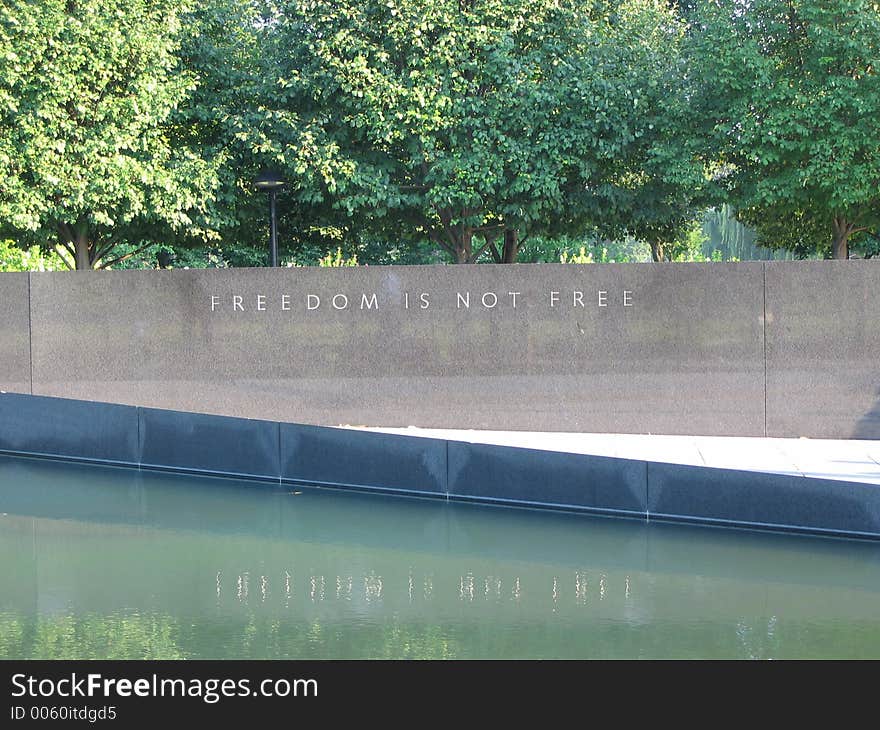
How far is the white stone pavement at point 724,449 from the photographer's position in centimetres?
1037

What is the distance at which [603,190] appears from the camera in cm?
2012

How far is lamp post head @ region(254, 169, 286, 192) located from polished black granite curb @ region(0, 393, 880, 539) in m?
8.13

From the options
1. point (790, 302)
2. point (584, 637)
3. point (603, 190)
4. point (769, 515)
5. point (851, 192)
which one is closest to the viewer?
point (584, 637)

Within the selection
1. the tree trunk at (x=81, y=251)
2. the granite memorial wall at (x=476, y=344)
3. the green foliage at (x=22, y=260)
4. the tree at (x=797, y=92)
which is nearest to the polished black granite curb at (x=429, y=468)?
the granite memorial wall at (x=476, y=344)

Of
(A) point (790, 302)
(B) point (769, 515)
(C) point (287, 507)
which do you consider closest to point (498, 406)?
(A) point (790, 302)

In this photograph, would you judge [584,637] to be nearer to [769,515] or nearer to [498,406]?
[769,515]

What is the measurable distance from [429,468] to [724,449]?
3.70m

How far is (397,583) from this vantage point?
22.7 feet

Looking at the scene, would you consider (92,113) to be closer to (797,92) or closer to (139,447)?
(139,447)

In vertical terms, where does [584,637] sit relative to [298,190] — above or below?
below

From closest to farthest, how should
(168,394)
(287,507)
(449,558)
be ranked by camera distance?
(449,558) → (287,507) → (168,394)

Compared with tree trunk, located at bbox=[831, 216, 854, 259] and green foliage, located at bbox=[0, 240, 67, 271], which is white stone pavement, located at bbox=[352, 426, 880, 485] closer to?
tree trunk, located at bbox=[831, 216, 854, 259]

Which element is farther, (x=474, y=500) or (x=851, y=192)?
(x=851, y=192)
